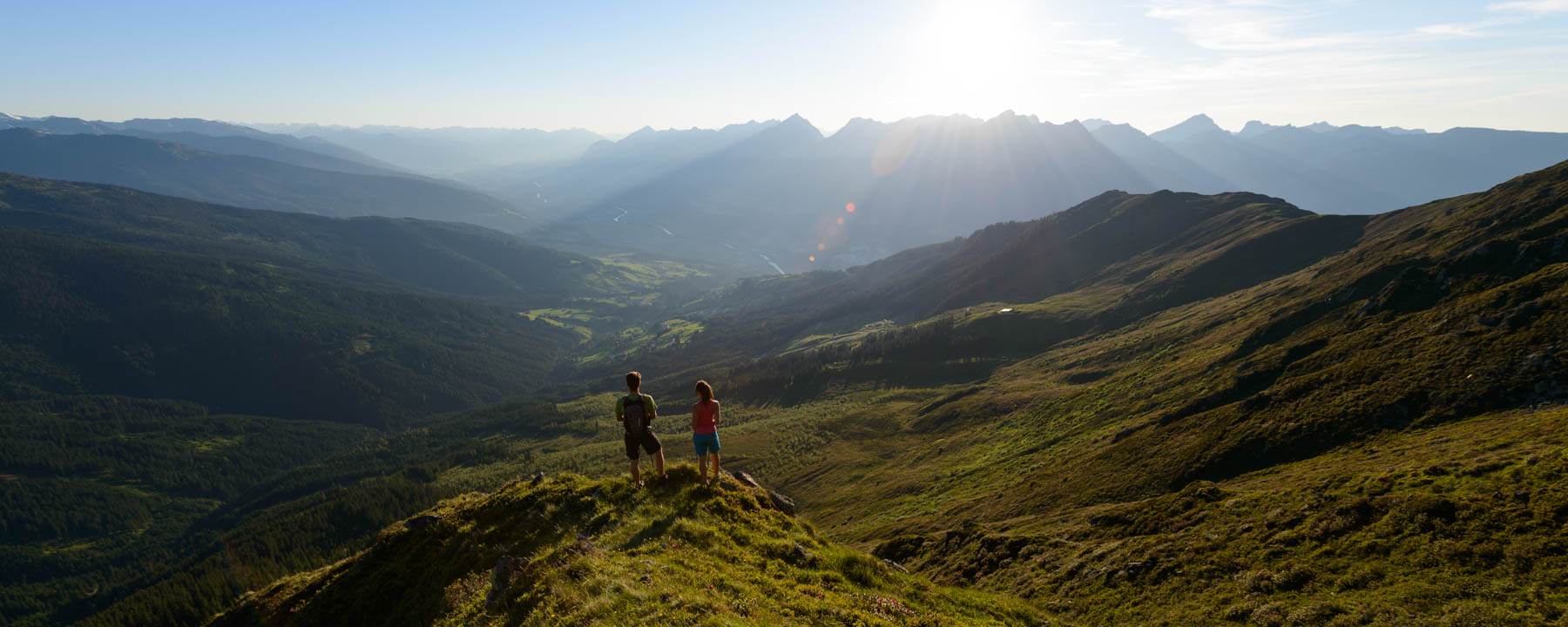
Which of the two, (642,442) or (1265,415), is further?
(1265,415)

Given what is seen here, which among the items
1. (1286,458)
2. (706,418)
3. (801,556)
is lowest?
(1286,458)

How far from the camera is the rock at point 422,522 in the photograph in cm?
2841

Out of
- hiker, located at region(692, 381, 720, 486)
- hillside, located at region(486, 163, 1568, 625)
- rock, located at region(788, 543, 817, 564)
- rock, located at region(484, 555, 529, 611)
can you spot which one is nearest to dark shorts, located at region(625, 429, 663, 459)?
hiker, located at region(692, 381, 720, 486)

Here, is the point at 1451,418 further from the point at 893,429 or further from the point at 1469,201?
the point at 1469,201

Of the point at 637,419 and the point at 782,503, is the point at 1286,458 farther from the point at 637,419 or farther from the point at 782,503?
the point at 637,419

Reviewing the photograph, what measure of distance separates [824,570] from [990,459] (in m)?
77.7

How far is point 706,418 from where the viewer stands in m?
20.5

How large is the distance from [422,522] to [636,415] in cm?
1741

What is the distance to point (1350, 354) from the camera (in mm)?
58469

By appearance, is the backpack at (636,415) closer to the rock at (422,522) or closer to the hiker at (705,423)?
the hiker at (705,423)

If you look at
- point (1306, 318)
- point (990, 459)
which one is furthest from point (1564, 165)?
point (990, 459)

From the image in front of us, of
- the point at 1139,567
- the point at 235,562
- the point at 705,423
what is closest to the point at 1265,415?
the point at 1139,567

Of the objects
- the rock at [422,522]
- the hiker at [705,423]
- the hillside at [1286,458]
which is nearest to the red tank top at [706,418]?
the hiker at [705,423]

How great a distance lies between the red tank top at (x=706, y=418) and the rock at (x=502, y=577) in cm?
684
